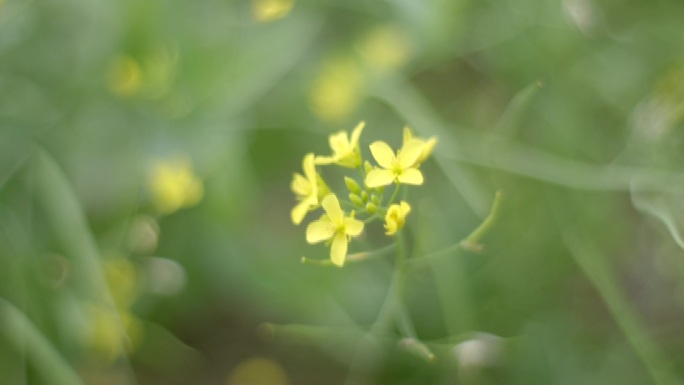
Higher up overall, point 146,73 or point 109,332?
point 146,73

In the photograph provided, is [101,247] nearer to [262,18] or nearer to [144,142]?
[144,142]

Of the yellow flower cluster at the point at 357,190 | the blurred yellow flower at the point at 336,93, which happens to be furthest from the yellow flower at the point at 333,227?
the blurred yellow flower at the point at 336,93

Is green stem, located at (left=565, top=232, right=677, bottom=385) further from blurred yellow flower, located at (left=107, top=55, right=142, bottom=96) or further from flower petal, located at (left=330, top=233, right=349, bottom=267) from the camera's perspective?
blurred yellow flower, located at (left=107, top=55, right=142, bottom=96)

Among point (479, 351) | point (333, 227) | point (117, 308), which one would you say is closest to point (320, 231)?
point (333, 227)

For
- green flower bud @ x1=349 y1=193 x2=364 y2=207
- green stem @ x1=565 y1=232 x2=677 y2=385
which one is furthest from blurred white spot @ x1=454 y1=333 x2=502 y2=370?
green flower bud @ x1=349 y1=193 x2=364 y2=207

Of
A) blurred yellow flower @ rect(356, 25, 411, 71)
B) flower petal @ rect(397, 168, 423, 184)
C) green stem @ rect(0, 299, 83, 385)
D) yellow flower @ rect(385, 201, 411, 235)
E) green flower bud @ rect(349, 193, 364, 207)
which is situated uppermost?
blurred yellow flower @ rect(356, 25, 411, 71)

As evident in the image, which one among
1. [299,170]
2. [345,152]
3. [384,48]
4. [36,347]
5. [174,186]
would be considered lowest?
[36,347]

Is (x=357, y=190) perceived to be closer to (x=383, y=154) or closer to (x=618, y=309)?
(x=383, y=154)
